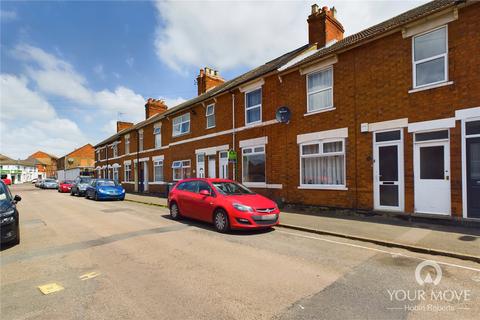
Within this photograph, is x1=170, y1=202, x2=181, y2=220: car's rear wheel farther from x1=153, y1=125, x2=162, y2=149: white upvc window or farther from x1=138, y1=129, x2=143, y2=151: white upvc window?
x1=138, y1=129, x2=143, y2=151: white upvc window

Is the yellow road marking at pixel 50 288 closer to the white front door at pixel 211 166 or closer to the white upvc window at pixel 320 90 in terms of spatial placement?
the white upvc window at pixel 320 90

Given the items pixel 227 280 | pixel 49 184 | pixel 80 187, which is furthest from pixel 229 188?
pixel 49 184

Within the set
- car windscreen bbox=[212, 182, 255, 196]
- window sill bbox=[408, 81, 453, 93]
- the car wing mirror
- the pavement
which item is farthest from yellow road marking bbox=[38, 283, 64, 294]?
window sill bbox=[408, 81, 453, 93]

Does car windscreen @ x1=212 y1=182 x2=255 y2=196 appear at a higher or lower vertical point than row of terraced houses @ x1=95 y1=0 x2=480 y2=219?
lower

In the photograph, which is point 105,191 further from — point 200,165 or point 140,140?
point 140,140

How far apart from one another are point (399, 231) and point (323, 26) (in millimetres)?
10838

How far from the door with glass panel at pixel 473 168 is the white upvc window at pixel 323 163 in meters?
3.77

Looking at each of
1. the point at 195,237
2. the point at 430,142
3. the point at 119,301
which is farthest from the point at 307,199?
the point at 119,301

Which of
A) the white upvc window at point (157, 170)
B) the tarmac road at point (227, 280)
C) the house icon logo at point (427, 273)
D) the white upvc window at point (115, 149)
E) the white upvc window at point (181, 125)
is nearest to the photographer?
the tarmac road at point (227, 280)

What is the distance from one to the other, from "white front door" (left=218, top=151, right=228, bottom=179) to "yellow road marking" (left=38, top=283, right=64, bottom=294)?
12.5 metres

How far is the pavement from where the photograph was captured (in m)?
6.09

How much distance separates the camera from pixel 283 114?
13.0m

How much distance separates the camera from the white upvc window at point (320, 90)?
455 inches

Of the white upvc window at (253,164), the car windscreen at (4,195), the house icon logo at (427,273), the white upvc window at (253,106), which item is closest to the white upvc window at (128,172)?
the white upvc window at (253,164)
